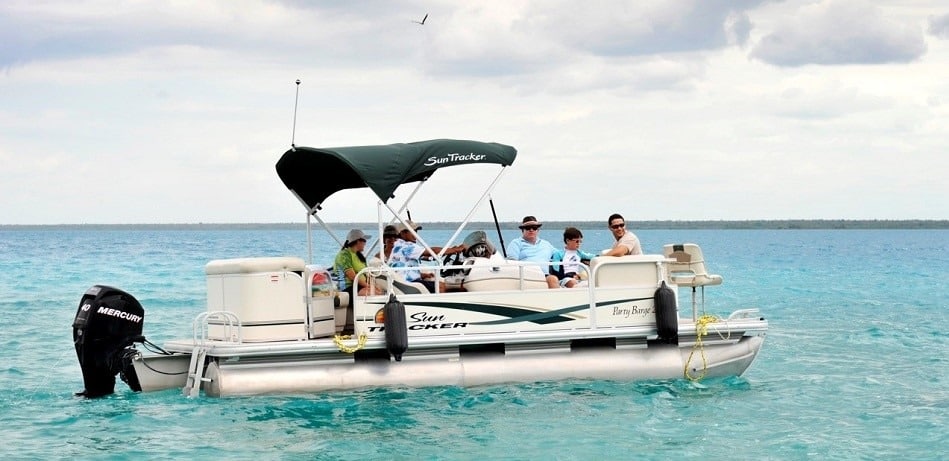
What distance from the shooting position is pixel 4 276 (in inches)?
1730

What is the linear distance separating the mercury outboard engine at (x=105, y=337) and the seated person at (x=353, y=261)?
212 centimetres

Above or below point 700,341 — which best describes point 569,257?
above

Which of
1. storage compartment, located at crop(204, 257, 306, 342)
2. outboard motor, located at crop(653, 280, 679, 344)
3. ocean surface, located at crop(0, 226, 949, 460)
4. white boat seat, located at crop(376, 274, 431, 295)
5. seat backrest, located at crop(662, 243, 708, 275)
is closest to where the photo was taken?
ocean surface, located at crop(0, 226, 949, 460)

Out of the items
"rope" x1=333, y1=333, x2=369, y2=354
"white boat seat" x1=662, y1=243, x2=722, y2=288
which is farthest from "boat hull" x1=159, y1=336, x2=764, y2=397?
"white boat seat" x1=662, y1=243, x2=722, y2=288

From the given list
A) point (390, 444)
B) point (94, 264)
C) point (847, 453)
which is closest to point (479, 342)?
point (390, 444)

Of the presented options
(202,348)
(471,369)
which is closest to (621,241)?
(471,369)

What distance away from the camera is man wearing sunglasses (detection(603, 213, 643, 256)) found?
1211cm

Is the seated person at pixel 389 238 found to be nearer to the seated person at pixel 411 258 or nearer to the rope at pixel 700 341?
the seated person at pixel 411 258

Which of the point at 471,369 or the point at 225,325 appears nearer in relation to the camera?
the point at 225,325

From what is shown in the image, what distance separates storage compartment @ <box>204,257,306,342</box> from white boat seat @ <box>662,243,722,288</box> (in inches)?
166

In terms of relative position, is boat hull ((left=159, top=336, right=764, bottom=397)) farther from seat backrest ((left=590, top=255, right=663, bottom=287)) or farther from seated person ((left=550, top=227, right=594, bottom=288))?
seated person ((left=550, top=227, right=594, bottom=288))

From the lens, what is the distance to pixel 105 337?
11.1m

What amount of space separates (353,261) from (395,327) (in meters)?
1.11

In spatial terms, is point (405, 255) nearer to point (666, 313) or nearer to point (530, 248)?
point (530, 248)
